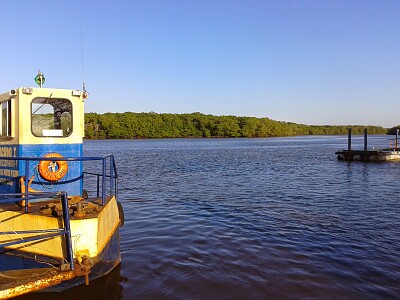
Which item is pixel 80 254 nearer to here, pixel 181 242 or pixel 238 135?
pixel 181 242

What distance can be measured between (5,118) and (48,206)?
2.83 metres

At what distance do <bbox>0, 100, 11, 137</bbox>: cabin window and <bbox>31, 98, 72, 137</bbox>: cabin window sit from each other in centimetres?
58

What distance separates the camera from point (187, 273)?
288 inches

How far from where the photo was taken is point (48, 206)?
6141 mm

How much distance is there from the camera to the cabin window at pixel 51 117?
7.48 m

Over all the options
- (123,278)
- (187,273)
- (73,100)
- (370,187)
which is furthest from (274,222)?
(370,187)

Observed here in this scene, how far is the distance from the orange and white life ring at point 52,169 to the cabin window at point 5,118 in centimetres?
110

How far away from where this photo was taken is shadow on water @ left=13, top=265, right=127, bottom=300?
5.66 m

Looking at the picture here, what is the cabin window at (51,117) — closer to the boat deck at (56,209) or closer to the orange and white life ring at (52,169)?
the orange and white life ring at (52,169)

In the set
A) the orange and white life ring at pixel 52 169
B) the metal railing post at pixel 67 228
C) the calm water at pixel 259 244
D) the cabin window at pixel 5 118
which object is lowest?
the calm water at pixel 259 244

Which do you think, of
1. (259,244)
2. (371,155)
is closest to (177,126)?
(371,155)

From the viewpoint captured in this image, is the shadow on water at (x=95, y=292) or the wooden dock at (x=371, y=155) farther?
the wooden dock at (x=371, y=155)

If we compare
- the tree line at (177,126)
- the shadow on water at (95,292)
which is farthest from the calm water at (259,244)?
the tree line at (177,126)

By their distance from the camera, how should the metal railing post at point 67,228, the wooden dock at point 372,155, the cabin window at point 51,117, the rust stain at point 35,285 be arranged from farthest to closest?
the wooden dock at point 372,155 < the cabin window at point 51,117 < the metal railing post at point 67,228 < the rust stain at point 35,285
